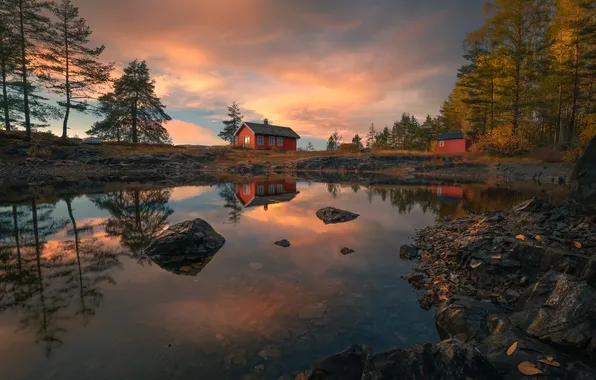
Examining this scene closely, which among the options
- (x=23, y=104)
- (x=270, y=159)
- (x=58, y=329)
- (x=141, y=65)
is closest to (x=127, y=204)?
(x=58, y=329)

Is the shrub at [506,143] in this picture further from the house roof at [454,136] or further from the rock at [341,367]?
the rock at [341,367]

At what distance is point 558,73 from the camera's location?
34.1 meters

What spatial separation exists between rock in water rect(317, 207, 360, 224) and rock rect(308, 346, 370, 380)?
9735mm

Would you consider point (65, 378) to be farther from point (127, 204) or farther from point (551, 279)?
point (127, 204)

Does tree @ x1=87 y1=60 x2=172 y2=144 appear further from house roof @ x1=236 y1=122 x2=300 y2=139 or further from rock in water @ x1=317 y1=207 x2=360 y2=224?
rock in water @ x1=317 y1=207 x2=360 y2=224

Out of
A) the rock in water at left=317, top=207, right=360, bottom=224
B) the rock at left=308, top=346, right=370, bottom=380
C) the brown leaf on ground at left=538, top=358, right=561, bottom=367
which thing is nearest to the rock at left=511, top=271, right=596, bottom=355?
the brown leaf on ground at left=538, top=358, right=561, bottom=367

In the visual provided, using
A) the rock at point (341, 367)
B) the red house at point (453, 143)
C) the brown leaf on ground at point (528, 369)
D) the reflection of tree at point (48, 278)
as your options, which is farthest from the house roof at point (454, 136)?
the reflection of tree at point (48, 278)

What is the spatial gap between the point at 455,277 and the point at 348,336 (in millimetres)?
3694

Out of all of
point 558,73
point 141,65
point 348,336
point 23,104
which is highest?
point 141,65

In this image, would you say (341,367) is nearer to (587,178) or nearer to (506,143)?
(587,178)

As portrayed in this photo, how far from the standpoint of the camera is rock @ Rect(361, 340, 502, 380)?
307 cm

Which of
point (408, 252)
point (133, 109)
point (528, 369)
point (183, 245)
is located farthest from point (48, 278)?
point (133, 109)

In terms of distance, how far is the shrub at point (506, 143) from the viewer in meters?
37.1

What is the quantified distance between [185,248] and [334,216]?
7.31 m
